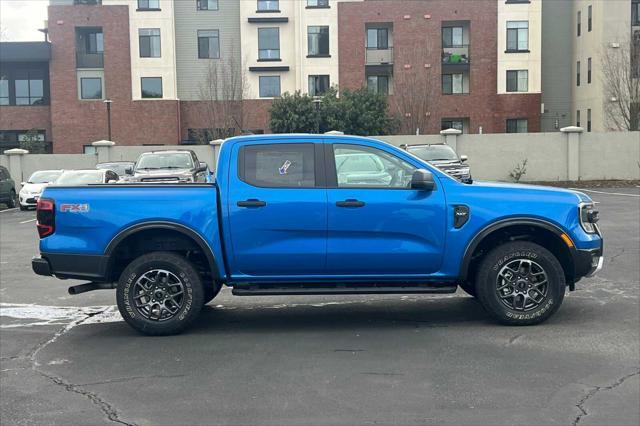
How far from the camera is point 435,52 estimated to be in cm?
4828

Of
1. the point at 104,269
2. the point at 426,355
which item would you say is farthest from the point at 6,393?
the point at 426,355

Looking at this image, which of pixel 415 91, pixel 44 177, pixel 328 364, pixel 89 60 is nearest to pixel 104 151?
pixel 44 177

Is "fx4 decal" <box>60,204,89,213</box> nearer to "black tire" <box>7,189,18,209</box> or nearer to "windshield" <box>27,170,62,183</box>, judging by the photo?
"windshield" <box>27,170,62,183</box>

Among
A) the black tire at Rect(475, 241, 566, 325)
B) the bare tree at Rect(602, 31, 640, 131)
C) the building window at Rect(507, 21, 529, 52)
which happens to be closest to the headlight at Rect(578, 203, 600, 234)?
the black tire at Rect(475, 241, 566, 325)

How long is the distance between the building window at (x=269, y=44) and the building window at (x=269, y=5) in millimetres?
1336

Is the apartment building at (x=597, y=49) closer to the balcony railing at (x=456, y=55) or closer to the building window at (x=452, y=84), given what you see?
the balcony railing at (x=456, y=55)

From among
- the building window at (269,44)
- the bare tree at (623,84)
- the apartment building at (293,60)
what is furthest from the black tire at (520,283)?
the building window at (269,44)

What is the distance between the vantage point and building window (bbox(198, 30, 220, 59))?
164 ft

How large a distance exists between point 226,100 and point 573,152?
23960mm

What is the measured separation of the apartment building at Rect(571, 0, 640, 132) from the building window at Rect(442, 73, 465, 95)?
813cm

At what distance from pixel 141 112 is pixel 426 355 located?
149 feet

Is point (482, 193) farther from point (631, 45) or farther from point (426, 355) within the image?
point (631, 45)

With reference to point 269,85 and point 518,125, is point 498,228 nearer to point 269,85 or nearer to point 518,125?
point 269,85

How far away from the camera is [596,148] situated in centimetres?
3166
